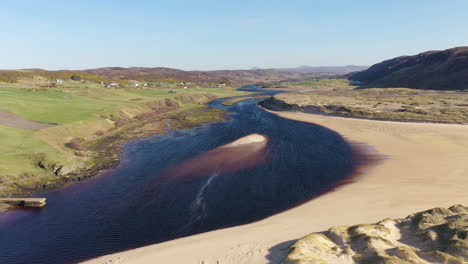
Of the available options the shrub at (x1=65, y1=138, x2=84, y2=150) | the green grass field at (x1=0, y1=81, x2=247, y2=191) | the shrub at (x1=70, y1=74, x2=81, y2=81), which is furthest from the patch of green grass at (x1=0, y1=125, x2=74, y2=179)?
the shrub at (x1=70, y1=74, x2=81, y2=81)

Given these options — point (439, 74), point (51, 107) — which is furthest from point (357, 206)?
point (439, 74)

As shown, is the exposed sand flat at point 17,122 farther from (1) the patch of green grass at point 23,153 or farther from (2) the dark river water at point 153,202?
(2) the dark river water at point 153,202

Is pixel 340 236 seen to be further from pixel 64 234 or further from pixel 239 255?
pixel 64 234

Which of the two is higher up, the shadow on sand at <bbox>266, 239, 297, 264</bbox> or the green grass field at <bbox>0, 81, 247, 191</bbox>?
the green grass field at <bbox>0, 81, 247, 191</bbox>

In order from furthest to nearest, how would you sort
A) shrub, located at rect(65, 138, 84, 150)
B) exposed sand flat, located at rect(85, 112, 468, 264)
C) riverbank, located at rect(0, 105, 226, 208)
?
shrub, located at rect(65, 138, 84, 150)
riverbank, located at rect(0, 105, 226, 208)
exposed sand flat, located at rect(85, 112, 468, 264)

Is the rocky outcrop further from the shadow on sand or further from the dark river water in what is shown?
the dark river water
